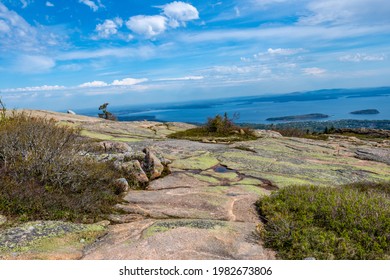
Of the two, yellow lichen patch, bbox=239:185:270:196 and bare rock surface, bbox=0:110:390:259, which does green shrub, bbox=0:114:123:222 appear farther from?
yellow lichen patch, bbox=239:185:270:196

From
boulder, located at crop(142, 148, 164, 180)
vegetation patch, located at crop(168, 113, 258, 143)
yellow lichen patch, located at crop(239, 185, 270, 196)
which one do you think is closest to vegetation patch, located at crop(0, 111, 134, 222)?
boulder, located at crop(142, 148, 164, 180)

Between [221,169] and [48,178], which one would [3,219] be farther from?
[221,169]

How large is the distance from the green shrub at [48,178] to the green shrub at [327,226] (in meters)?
4.90

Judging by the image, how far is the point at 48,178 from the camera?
30.1 feet

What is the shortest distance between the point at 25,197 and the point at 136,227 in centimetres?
319

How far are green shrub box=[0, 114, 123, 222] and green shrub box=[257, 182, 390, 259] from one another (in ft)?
16.1

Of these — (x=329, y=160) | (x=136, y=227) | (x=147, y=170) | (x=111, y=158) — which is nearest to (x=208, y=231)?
(x=136, y=227)

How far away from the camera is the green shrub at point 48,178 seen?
7.86m

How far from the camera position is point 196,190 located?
1074 cm

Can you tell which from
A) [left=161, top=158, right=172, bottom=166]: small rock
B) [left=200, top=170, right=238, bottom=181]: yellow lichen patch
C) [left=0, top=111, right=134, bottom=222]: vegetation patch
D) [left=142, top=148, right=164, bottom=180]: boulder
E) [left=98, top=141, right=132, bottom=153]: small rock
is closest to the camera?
[left=0, top=111, right=134, bottom=222]: vegetation patch

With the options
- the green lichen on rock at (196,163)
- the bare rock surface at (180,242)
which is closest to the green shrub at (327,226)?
the bare rock surface at (180,242)

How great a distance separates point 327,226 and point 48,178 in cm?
817

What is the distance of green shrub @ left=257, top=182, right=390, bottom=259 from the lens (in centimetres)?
627

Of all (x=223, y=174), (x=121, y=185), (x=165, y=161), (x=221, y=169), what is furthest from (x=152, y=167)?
(x=221, y=169)
